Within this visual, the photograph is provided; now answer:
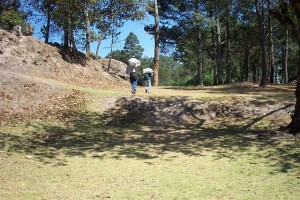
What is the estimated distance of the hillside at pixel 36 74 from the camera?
13766mm

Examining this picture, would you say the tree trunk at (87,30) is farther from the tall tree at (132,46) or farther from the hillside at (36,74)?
the tall tree at (132,46)

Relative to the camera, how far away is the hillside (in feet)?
45.2

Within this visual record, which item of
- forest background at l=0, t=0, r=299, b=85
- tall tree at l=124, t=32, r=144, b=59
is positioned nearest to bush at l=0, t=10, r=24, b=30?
forest background at l=0, t=0, r=299, b=85

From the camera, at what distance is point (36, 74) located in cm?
1839

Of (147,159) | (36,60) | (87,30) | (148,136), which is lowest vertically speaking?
(147,159)

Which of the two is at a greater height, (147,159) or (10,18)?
(10,18)

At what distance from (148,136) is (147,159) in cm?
291

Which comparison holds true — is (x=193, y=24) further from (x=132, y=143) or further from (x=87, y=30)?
(x=132, y=143)

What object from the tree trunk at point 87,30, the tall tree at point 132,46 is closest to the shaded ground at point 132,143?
the tree trunk at point 87,30

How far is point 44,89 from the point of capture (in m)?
15.2

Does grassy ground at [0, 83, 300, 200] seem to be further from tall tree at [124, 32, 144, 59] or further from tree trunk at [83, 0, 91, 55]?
tall tree at [124, 32, 144, 59]

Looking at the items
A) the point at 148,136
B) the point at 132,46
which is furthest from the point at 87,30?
the point at 132,46

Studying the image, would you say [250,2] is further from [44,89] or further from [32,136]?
[32,136]

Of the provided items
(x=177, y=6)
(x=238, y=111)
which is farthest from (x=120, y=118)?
(x=177, y=6)
